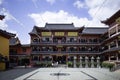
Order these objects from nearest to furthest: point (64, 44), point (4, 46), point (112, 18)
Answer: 1. point (4, 46)
2. point (112, 18)
3. point (64, 44)

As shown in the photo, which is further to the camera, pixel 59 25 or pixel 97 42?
pixel 59 25

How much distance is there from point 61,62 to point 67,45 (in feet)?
16.2

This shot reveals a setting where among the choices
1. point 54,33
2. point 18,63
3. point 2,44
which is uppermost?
point 54,33

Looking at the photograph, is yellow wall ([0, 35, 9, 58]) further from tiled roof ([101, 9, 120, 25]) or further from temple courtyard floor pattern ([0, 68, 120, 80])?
tiled roof ([101, 9, 120, 25])

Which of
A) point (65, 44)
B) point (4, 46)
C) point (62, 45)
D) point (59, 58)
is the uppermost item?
point (65, 44)

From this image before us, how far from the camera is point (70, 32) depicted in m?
56.6

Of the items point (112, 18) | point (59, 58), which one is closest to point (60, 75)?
point (112, 18)

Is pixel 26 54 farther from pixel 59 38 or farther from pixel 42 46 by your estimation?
pixel 59 38

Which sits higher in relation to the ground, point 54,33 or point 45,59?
point 54,33

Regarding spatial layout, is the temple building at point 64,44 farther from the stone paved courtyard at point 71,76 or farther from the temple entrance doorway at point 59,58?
the stone paved courtyard at point 71,76

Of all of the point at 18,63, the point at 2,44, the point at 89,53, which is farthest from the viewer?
the point at 18,63

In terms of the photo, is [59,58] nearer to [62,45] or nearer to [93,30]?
[62,45]

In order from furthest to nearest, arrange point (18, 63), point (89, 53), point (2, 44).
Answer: point (18, 63)
point (89, 53)
point (2, 44)

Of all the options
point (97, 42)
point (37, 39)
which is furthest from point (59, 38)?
point (97, 42)
